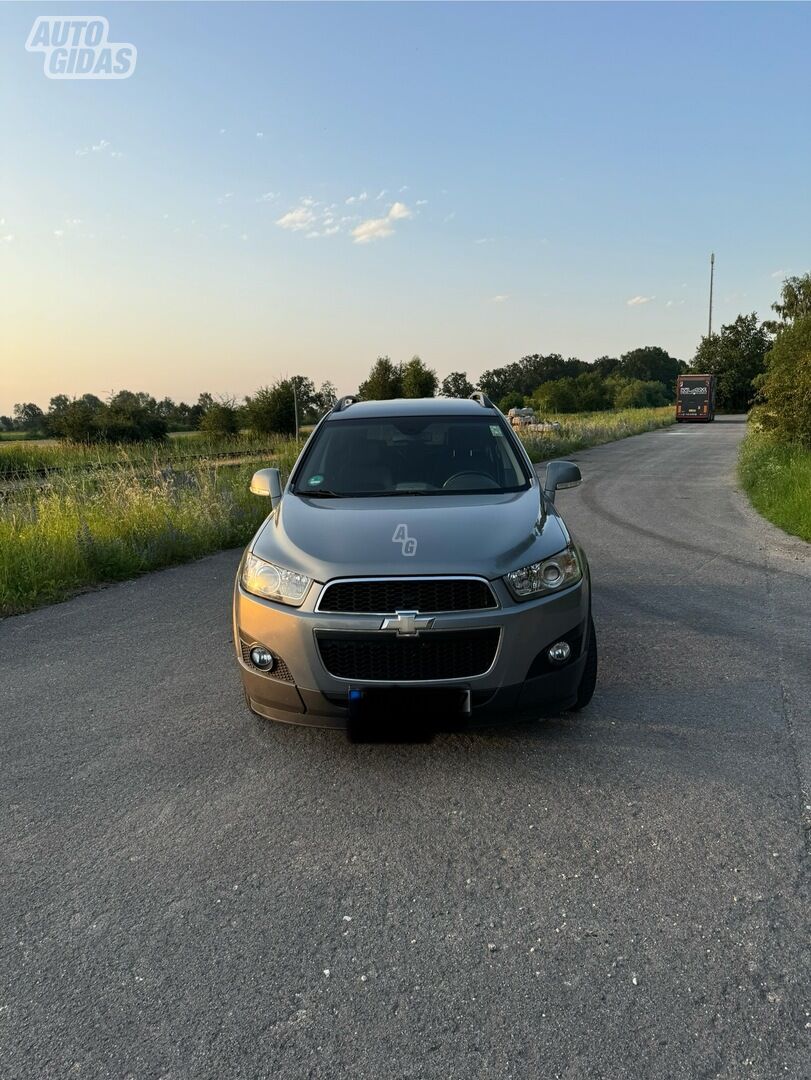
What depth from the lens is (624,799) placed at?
333 cm

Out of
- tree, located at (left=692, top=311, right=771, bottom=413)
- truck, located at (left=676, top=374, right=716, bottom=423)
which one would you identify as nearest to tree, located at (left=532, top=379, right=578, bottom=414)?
tree, located at (left=692, top=311, right=771, bottom=413)

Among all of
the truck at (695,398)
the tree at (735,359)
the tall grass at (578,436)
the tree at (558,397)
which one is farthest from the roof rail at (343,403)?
the tree at (558,397)

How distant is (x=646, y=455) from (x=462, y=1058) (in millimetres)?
25024

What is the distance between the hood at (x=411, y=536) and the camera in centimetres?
348

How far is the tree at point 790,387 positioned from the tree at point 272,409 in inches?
973

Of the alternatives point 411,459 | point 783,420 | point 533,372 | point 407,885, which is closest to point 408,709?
point 407,885

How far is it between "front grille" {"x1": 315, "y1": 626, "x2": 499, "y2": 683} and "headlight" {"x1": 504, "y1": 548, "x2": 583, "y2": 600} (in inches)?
10.5

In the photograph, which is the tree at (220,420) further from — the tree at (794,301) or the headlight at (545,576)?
the headlight at (545,576)

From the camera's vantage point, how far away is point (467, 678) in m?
3.34

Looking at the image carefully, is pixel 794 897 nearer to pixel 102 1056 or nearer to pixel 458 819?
pixel 458 819

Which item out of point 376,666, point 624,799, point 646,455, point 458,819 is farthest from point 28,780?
point 646,455

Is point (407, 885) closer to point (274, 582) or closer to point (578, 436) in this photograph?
point (274, 582)

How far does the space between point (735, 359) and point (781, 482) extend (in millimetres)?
70972

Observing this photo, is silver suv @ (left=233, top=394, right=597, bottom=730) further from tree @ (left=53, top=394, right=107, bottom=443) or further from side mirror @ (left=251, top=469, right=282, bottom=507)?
tree @ (left=53, top=394, right=107, bottom=443)
